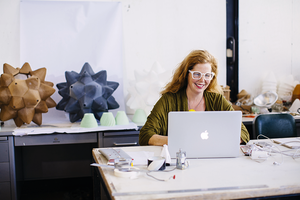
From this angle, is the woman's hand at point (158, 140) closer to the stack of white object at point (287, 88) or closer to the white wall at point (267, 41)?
the white wall at point (267, 41)

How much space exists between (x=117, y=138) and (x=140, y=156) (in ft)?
3.37

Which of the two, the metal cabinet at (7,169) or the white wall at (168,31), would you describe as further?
the white wall at (168,31)

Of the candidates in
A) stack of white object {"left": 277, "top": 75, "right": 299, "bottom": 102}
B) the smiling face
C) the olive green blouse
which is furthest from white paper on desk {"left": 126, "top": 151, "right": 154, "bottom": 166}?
stack of white object {"left": 277, "top": 75, "right": 299, "bottom": 102}

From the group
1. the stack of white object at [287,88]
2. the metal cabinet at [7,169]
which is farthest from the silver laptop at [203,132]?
the stack of white object at [287,88]

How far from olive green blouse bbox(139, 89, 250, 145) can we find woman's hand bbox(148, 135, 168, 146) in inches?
2.3

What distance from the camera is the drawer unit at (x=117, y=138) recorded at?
239 cm

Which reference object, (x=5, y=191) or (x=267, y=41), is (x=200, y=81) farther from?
(x=267, y=41)

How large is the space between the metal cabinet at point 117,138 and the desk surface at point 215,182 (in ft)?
3.87

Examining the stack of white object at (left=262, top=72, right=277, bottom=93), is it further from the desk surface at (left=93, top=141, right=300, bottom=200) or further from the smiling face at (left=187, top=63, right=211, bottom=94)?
the desk surface at (left=93, top=141, right=300, bottom=200)

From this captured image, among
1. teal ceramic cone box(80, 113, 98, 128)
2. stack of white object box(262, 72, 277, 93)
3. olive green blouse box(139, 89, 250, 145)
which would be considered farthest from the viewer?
stack of white object box(262, 72, 277, 93)

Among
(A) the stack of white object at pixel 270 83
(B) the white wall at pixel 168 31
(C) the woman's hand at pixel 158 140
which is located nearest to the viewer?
(C) the woman's hand at pixel 158 140

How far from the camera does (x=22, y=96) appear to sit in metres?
2.23

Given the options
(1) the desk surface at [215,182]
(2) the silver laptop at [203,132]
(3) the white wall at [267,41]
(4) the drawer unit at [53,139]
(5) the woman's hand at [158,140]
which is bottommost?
(4) the drawer unit at [53,139]

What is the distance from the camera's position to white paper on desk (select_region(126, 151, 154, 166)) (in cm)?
132
